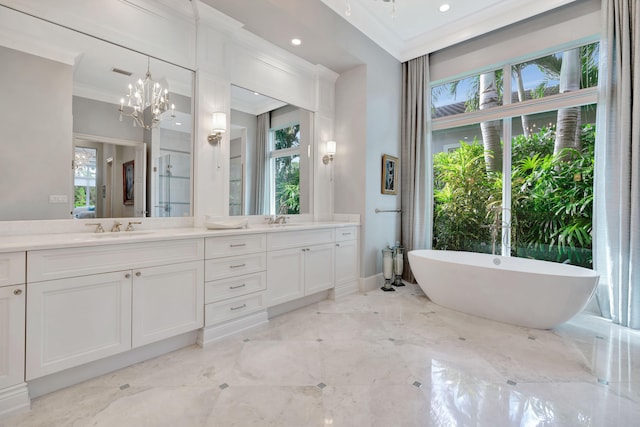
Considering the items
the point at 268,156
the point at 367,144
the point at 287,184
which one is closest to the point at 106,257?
the point at 268,156

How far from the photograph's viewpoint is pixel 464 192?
3.94 meters

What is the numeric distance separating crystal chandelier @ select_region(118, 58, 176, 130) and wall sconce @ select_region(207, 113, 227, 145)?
14.2 inches

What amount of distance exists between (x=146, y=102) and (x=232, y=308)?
1943 mm

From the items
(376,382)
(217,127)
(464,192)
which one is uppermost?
(217,127)

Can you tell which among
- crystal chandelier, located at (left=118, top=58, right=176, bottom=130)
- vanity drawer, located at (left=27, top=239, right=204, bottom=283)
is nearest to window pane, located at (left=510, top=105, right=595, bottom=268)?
vanity drawer, located at (left=27, top=239, right=204, bottom=283)

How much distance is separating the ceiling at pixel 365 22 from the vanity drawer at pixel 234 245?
209 cm

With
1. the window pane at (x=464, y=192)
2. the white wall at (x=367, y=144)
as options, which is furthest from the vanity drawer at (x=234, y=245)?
the window pane at (x=464, y=192)

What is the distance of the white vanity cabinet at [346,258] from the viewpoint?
11.5 ft

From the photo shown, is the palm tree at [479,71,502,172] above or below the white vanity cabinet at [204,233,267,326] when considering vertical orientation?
above

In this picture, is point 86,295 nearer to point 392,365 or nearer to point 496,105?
point 392,365

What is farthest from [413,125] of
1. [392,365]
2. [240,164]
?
[392,365]

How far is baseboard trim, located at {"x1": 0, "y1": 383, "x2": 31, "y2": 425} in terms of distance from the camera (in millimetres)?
1501

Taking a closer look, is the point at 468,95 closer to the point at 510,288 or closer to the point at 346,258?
the point at 510,288

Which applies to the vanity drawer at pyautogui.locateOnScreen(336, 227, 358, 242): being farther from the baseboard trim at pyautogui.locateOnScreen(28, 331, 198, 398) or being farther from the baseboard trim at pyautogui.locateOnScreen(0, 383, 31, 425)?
the baseboard trim at pyautogui.locateOnScreen(0, 383, 31, 425)
